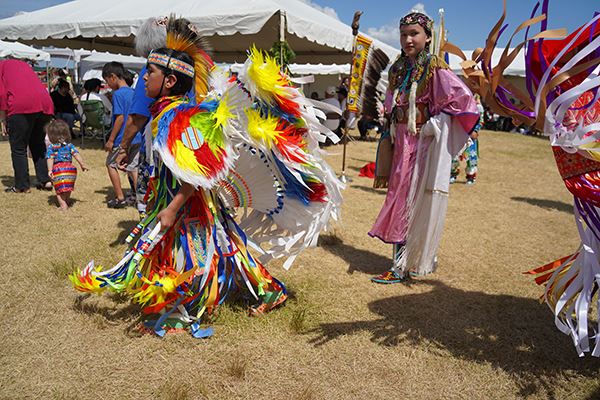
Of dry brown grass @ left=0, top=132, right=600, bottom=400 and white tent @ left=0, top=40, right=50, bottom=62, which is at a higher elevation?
white tent @ left=0, top=40, right=50, bottom=62

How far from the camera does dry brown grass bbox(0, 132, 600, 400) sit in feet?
7.35

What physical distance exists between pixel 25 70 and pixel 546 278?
578 cm

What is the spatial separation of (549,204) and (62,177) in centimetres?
651

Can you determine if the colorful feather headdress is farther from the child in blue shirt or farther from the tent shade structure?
the tent shade structure

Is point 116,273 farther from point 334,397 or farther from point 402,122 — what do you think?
point 402,122

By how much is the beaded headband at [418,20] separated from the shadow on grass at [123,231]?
296 centimetres

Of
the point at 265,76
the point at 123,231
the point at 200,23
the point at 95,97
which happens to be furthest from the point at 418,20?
the point at 95,97

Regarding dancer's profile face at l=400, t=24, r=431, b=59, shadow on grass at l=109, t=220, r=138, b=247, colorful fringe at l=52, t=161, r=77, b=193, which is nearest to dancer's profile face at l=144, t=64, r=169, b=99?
dancer's profile face at l=400, t=24, r=431, b=59

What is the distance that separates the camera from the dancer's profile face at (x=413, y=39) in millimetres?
3043

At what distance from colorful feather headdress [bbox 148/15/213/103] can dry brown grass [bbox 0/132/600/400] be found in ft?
4.53

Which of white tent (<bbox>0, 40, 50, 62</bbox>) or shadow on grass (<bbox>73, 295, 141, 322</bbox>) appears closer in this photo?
shadow on grass (<bbox>73, 295, 141, 322</bbox>)

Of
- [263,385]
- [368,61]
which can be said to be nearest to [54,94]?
[368,61]

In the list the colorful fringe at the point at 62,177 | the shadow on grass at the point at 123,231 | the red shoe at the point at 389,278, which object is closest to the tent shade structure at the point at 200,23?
the colorful fringe at the point at 62,177

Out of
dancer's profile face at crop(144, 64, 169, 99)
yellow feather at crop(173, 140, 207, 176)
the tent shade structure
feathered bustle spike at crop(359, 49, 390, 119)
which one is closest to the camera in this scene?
yellow feather at crop(173, 140, 207, 176)
